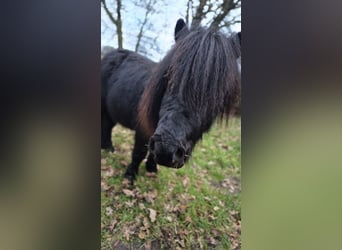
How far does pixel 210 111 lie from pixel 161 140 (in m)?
0.33

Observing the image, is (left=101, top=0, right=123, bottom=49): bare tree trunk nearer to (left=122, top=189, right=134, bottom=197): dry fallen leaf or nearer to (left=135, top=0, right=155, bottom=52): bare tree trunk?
(left=135, top=0, right=155, bottom=52): bare tree trunk

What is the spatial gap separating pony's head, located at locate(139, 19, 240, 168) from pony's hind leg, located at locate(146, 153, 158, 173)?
0.10 ft

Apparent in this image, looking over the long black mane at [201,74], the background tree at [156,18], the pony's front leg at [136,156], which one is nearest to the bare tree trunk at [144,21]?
the background tree at [156,18]

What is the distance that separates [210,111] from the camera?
1997mm

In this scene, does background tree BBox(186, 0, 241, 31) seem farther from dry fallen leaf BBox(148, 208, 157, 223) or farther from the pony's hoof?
dry fallen leaf BBox(148, 208, 157, 223)

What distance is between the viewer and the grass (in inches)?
78.7

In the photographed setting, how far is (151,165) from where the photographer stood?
6.63ft

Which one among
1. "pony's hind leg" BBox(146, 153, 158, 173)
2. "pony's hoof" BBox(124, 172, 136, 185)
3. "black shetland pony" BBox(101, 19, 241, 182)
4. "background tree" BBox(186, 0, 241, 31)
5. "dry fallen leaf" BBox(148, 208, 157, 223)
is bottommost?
"dry fallen leaf" BBox(148, 208, 157, 223)

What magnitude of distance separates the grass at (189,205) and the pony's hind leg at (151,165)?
0.03m

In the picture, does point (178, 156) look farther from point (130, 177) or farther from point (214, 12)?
point (214, 12)

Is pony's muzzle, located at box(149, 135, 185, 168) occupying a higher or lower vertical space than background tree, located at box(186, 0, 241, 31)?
lower

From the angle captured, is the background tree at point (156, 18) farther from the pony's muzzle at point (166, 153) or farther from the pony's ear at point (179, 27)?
the pony's muzzle at point (166, 153)
